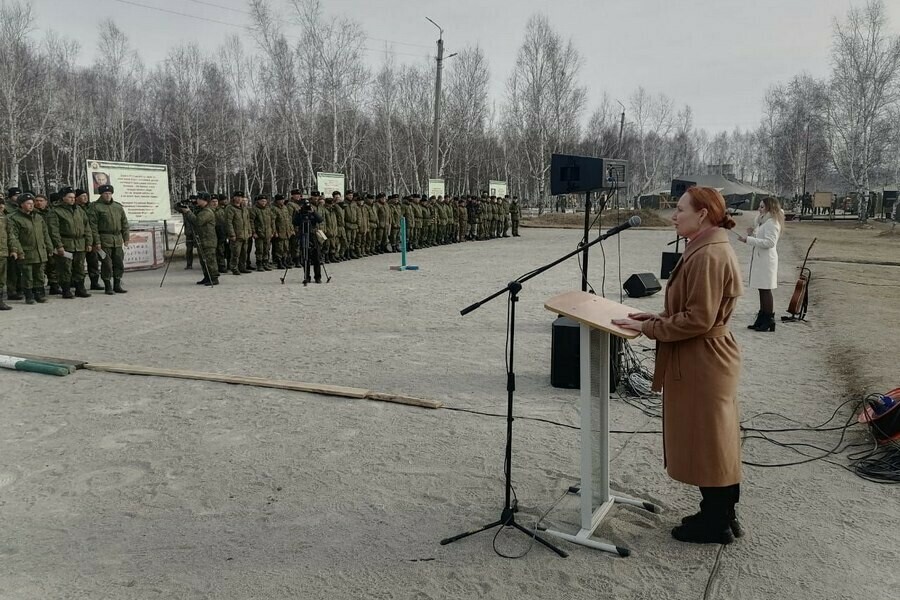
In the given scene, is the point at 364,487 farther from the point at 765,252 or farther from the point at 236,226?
the point at 236,226

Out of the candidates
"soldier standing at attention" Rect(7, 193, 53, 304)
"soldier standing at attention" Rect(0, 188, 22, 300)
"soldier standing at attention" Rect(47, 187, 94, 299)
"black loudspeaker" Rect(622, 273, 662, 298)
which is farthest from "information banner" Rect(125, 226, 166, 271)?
"black loudspeaker" Rect(622, 273, 662, 298)

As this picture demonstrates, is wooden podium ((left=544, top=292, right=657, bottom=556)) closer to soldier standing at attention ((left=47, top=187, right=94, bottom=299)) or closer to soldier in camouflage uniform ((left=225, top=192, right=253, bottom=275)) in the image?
soldier standing at attention ((left=47, top=187, right=94, bottom=299))

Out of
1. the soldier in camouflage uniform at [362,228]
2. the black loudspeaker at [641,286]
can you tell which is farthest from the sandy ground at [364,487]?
the soldier in camouflage uniform at [362,228]

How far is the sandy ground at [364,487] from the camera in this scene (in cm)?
297

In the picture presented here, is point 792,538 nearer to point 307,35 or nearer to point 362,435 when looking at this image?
point 362,435

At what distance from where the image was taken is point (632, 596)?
2.82 m

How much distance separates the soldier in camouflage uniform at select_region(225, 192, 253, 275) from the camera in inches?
581

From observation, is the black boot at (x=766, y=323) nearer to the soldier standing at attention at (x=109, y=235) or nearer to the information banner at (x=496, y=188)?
the soldier standing at attention at (x=109, y=235)

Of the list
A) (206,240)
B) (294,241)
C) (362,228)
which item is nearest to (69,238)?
(206,240)

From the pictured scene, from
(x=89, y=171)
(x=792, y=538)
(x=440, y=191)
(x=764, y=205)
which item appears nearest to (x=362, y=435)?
(x=792, y=538)

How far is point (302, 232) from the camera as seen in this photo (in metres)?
13.7

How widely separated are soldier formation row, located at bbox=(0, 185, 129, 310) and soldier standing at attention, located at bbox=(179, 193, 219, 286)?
145 centimetres

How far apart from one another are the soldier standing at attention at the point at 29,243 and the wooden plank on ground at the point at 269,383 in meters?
5.50

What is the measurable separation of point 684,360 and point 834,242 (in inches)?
1044
